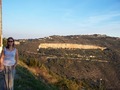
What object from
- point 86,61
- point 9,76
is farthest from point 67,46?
point 9,76

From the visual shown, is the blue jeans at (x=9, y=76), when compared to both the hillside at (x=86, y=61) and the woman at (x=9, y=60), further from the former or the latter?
the hillside at (x=86, y=61)

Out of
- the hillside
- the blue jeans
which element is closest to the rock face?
the hillside

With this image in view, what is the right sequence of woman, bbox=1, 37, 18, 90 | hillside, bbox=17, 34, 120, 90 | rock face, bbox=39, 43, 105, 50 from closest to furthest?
woman, bbox=1, 37, 18, 90 → hillside, bbox=17, 34, 120, 90 → rock face, bbox=39, 43, 105, 50

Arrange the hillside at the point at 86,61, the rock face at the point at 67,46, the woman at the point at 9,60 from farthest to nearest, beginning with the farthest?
the rock face at the point at 67,46
the hillside at the point at 86,61
the woman at the point at 9,60

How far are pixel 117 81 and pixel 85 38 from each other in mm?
47751

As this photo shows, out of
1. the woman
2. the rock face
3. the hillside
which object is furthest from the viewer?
the rock face

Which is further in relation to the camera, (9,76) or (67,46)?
(67,46)

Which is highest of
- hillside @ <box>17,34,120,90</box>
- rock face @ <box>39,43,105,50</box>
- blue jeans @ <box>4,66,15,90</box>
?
blue jeans @ <box>4,66,15,90</box>

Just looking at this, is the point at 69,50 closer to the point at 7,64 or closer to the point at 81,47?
the point at 81,47

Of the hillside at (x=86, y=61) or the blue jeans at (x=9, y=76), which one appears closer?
the blue jeans at (x=9, y=76)

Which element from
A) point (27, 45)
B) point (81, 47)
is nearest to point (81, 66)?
point (27, 45)

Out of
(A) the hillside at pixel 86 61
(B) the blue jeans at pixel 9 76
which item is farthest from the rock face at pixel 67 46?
(B) the blue jeans at pixel 9 76

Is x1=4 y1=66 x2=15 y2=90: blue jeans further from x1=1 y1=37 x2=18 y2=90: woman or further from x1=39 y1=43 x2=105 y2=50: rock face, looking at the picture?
x1=39 y1=43 x2=105 y2=50: rock face

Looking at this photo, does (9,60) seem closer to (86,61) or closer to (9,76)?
(9,76)
